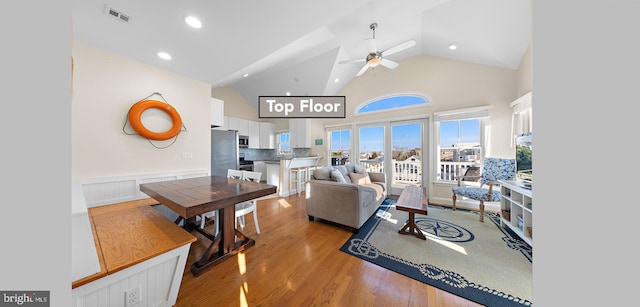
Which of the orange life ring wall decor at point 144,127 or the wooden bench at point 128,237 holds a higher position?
the orange life ring wall decor at point 144,127

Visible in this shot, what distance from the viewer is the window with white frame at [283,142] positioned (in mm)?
6094

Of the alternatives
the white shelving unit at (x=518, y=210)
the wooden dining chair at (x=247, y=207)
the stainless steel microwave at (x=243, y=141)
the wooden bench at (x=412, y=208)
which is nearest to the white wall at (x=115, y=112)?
the wooden dining chair at (x=247, y=207)

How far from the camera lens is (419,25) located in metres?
3.01

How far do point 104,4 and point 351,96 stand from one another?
4167 millimetres

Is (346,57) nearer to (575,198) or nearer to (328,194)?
(328,194)

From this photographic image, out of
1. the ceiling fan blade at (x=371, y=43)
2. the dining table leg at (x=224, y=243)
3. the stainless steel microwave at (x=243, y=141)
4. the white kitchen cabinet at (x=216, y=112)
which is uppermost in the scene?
the ceiling fan blade at (x=371, y=43)

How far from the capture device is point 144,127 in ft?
7.47

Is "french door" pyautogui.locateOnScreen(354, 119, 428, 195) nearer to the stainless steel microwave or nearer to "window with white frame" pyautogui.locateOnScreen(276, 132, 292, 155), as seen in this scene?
"window with white frame" pyautogui.locateOnScreen(276, 132, 292, 155)

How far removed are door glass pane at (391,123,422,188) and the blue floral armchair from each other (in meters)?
1.10

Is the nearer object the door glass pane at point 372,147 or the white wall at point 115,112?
the white wall at point 115,112

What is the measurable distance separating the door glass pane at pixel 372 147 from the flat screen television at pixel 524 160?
2402mm

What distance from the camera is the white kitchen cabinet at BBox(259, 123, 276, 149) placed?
19.4 feet

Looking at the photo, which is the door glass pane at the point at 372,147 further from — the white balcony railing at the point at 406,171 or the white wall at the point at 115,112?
the white wall at the point at 115,112

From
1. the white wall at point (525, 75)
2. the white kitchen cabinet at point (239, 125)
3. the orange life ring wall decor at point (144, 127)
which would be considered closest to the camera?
the orange life ring wall decor at point (144, 127)
